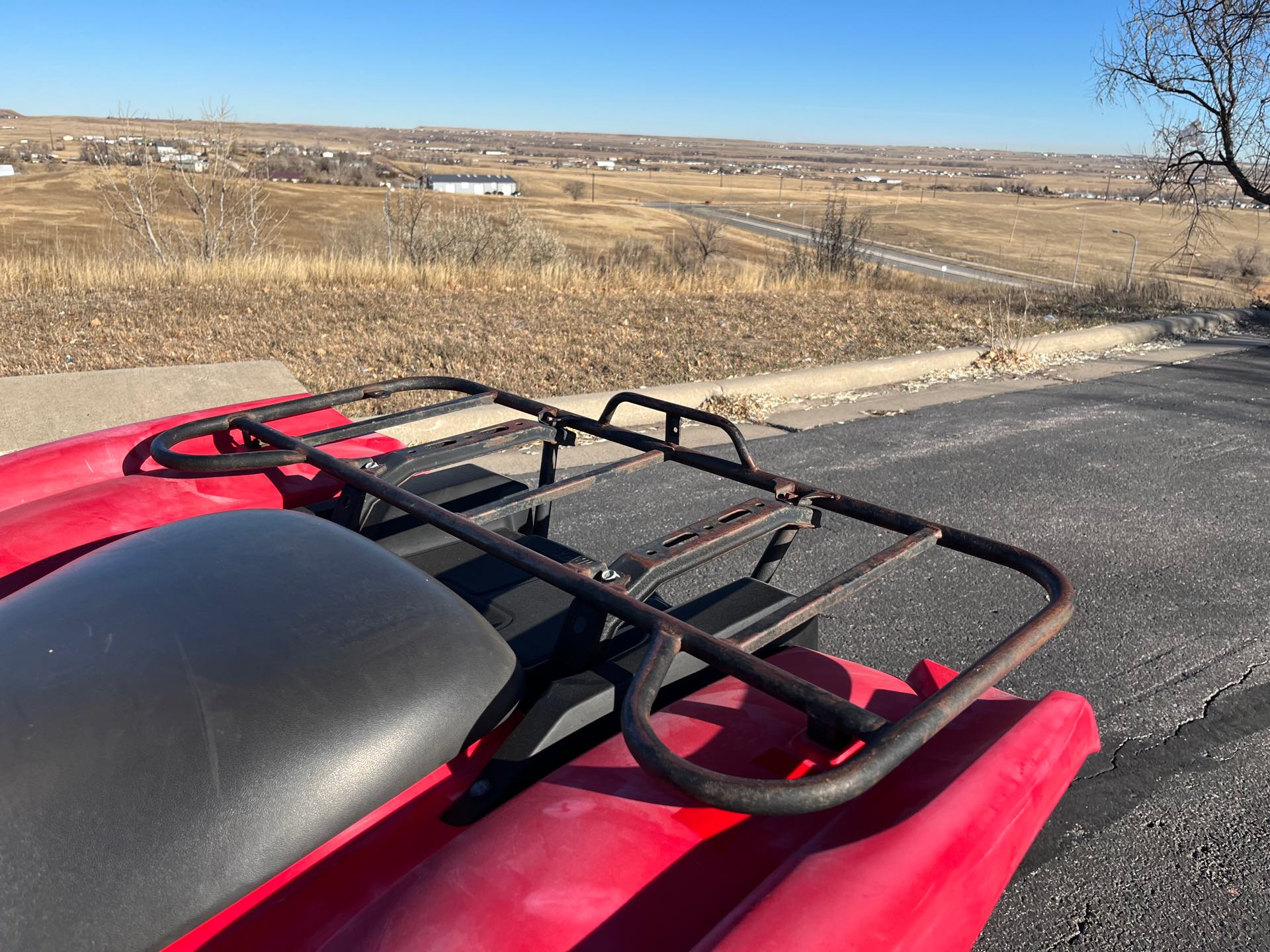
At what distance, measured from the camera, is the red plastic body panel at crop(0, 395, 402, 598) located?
6.75 ft

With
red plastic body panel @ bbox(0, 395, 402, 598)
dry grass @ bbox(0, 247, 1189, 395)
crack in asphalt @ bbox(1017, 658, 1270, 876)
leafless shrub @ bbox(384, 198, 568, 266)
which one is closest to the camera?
red plastic body panel @ bbox(0, 395, 402, 598)

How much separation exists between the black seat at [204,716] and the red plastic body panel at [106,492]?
588 mm

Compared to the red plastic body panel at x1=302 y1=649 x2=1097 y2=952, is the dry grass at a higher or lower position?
lower

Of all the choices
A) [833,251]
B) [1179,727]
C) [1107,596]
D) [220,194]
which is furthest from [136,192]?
[1179,727]

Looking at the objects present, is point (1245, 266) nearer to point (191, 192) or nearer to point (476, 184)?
point (191, 192)

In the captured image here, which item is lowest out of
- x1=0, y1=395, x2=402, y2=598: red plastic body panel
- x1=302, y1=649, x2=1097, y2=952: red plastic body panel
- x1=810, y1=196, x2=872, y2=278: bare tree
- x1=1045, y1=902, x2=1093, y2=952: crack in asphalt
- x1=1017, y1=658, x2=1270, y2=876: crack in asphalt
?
x1=1045, y1=902, x2=1093, y2=952: crack in asphalt

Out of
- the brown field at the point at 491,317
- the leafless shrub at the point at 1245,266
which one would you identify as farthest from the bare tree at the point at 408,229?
the leafless shrub at the point at 1245,266

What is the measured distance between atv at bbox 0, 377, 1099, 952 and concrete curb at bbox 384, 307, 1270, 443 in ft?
10.8

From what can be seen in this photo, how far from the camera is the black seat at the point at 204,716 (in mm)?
1061

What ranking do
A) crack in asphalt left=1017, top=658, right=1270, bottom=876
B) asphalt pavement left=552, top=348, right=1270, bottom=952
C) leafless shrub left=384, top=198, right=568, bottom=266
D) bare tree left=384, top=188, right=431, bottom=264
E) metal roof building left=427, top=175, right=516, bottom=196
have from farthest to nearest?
metal roof building left=427, top=175, right=516, bottom=196
leafless shrub left=384, top=198, right=568, bottom=266
bare tree left=384, top=188, right=431, bottom=264
crack in asphalt left=1017, top=658, right=1270, bottom=876
asphalt pavement left=552, top=348, right=1270, bottom=952

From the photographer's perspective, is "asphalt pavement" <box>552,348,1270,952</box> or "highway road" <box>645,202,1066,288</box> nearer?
"asphalt pavement" <box>552,348,1270,952</box>

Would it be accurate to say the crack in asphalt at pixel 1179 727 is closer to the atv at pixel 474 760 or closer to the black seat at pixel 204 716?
the atv at pixel 474 760

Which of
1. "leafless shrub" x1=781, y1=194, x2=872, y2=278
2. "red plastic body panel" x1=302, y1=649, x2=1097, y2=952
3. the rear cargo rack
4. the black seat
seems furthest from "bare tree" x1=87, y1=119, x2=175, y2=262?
"red plastic body panel" x1=302, y1=649, x2=1097, y2=952

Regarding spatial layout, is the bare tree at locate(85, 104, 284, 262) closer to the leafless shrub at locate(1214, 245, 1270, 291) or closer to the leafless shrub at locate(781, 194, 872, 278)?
the leafless shrub at locate(781, 194, 872, 278)
